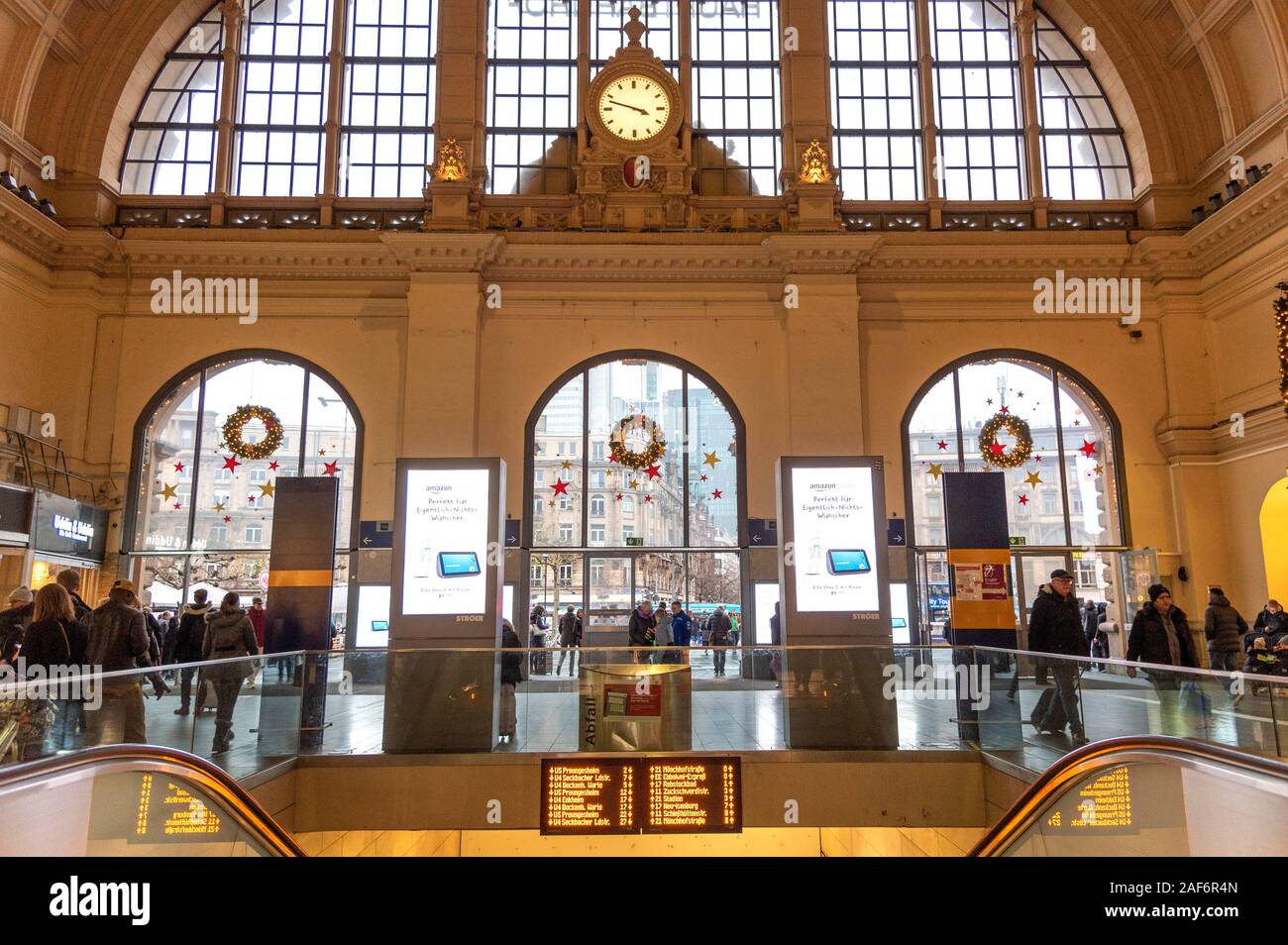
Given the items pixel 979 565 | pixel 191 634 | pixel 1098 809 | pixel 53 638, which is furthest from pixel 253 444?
pixel 1098 809

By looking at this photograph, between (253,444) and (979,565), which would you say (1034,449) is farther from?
(253,444)

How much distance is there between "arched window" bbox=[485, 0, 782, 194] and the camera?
20.0 m

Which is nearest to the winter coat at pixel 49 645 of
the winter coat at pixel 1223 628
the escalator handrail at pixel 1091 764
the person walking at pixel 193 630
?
the person walking at pixel 193 630

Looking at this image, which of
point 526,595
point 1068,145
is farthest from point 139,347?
point 1068,145

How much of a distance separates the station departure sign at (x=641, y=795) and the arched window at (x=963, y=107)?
15465 millimetres

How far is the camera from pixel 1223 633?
39.6 ft

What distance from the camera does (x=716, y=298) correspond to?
1878cm

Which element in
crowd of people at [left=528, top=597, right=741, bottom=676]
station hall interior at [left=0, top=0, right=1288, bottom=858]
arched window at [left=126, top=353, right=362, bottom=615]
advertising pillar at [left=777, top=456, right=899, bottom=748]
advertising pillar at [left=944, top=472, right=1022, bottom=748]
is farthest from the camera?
arched window at [left=126, top=353, right=362, bottom=615]

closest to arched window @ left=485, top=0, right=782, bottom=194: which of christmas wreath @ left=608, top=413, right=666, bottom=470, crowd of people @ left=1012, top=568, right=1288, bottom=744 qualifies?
christmas wreath @ left=608, top=413, right=666, bottom=470

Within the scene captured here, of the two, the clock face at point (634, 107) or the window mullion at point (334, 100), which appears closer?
the clock face at point (634, 107)

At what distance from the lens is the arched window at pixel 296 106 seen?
20.0 m

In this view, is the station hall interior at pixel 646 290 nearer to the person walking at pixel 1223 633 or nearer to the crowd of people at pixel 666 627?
the crowd of people at pixel 666 627

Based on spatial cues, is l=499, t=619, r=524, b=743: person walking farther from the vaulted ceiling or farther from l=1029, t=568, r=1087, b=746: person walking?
the vaulted ceiling

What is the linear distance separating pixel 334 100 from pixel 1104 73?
18.0 meters
